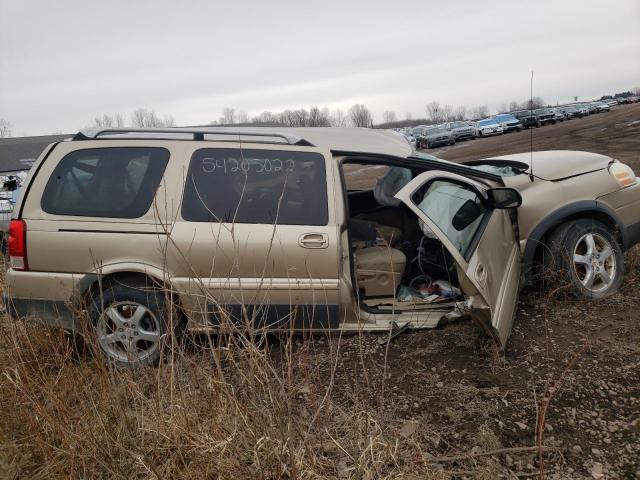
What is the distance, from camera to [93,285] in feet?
12.7

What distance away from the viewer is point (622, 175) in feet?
15.8

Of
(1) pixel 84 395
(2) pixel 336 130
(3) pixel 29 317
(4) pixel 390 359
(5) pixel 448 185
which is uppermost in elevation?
(2) pixel 336 130

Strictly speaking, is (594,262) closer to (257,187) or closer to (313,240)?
(313,240)

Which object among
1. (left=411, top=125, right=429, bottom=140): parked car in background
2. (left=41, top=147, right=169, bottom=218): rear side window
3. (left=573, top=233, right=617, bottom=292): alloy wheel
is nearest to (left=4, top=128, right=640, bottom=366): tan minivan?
(left=41, top=147, right=169, bottom=218): rear side window

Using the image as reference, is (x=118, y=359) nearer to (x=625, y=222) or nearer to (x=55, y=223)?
(x=55, y=223)

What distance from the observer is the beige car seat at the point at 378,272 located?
4.43 meters

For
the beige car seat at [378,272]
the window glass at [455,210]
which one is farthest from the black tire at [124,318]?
the window glass at [455,210]

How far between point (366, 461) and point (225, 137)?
2.64m

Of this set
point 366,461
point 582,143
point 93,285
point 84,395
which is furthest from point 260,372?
point 582,143

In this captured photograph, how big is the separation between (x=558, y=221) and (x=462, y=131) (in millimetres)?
37500

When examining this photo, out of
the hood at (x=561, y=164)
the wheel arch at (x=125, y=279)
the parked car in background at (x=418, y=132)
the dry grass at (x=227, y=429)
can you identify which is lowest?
the dry grass at (x=227, y=429)

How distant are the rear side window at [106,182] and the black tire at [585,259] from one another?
326 cm

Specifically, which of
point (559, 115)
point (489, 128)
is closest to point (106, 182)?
point (489, 128)

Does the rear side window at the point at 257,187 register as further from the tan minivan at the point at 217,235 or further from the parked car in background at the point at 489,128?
the parked car in background at the point at 489,128
